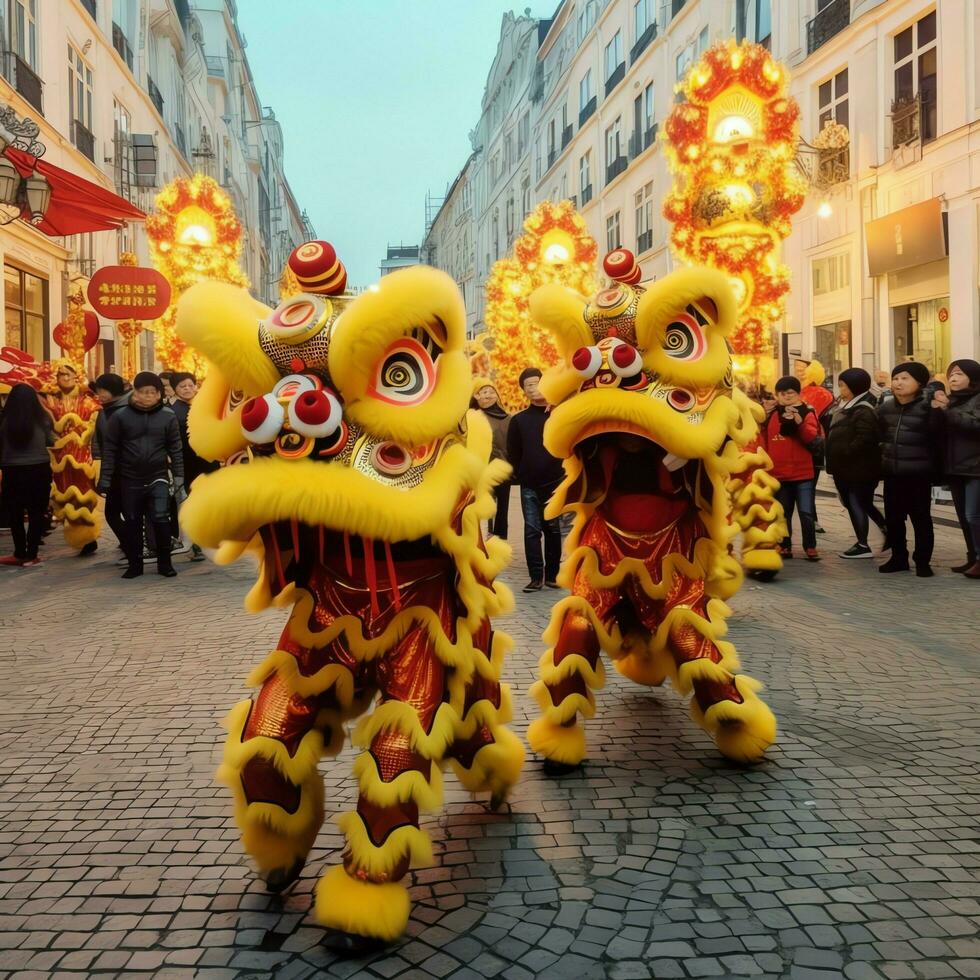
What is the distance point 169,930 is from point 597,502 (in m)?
2.33

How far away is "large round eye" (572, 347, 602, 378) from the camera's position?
157 inches

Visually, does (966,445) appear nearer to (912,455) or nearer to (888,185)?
(912,455)

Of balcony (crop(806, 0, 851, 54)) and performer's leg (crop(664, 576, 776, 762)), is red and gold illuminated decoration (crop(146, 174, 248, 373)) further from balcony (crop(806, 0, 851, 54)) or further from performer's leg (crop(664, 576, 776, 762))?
performer's leg (crop(664, 576, 776, 762))

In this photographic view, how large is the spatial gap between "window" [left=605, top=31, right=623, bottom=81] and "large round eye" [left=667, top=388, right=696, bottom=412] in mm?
30574

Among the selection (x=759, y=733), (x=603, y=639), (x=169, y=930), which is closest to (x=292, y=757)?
(x=169, y=930)

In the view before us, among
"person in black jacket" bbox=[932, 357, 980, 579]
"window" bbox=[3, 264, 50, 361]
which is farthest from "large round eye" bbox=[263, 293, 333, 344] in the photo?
"window" bbox=[3, 264, 50, 361]

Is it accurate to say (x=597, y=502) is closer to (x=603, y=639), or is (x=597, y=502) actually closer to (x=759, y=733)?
(x=603, y=639)

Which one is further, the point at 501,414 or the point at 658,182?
the point at 658,182

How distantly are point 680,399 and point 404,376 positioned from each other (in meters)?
1.54

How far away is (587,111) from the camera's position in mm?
35469

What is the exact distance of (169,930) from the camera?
2.78 m

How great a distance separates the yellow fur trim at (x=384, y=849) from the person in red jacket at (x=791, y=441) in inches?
269

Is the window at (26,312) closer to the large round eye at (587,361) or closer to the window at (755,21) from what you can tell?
the large round eye at (587,361)

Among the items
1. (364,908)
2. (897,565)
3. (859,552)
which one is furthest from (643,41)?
(364,908)
